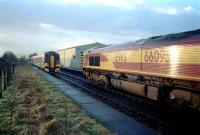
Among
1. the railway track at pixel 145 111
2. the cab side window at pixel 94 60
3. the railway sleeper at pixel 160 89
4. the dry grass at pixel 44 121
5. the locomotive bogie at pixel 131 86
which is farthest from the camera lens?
the cab side window at pixel 94 60

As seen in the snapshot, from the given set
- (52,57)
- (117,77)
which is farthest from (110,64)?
(52,57)

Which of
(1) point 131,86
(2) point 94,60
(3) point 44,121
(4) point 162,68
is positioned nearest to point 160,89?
(4) point 162,68

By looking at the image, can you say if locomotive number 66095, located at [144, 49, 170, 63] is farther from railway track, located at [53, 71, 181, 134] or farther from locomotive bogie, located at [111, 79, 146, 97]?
railway track, located at [53, 71, 181, 134]

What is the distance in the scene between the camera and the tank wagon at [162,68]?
12125 mm

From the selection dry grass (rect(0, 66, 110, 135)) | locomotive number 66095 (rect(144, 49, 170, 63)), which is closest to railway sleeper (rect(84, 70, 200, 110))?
locomotive number 66095 (rect(144, 49, 170, 63))

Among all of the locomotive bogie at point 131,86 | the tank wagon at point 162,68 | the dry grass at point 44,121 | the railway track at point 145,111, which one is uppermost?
the tank wagon at point 162,68

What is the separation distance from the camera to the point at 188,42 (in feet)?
40.3

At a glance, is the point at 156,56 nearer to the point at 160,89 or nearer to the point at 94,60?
the point at 160,89

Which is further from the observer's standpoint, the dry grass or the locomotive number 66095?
the locomotive number 66095

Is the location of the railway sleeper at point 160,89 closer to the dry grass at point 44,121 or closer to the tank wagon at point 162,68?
the tank wagon at point 162,68

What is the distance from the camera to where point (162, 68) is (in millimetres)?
14367

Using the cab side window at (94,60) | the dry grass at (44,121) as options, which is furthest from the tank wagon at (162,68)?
the dry grass at (44,121)

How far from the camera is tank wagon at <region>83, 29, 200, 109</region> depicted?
12.1 m

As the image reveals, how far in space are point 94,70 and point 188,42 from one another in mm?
15359
